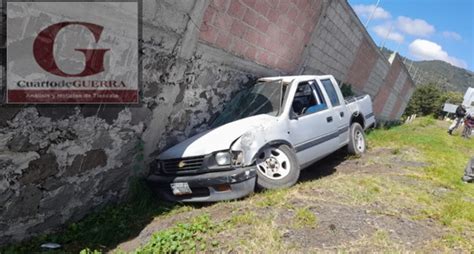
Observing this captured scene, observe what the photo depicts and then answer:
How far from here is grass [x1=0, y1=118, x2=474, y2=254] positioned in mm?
3465

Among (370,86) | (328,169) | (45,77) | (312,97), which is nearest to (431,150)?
(328,169)

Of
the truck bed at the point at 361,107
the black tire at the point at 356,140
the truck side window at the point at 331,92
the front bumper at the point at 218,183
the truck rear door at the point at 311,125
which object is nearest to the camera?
the front bumper at the point at 218,183

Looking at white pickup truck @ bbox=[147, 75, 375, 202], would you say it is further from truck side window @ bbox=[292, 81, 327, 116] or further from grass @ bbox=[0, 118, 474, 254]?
grass @ bbox=[0, 118, 474, 254]

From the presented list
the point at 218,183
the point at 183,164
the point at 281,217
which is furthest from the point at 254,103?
the point at 281,217

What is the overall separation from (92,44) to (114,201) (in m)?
2.24

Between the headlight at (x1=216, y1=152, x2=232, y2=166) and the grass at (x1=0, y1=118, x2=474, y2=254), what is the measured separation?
1.79 ft

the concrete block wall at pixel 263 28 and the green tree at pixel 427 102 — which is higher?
the green tree at pixel 427 102

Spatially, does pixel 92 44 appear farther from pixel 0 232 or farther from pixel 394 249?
pixel 394 249

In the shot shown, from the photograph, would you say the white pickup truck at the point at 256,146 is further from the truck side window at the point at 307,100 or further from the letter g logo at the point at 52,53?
the letter g logo at the point at 52,53

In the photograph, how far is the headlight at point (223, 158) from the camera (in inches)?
181

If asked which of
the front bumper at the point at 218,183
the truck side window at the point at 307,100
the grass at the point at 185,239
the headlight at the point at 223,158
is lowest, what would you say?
the grass at the point at 185,239

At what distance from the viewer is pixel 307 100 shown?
6285mm

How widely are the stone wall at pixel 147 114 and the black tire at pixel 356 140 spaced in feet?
7.88

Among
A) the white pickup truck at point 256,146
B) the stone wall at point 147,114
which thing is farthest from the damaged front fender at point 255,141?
the stone wall at point 147,114
